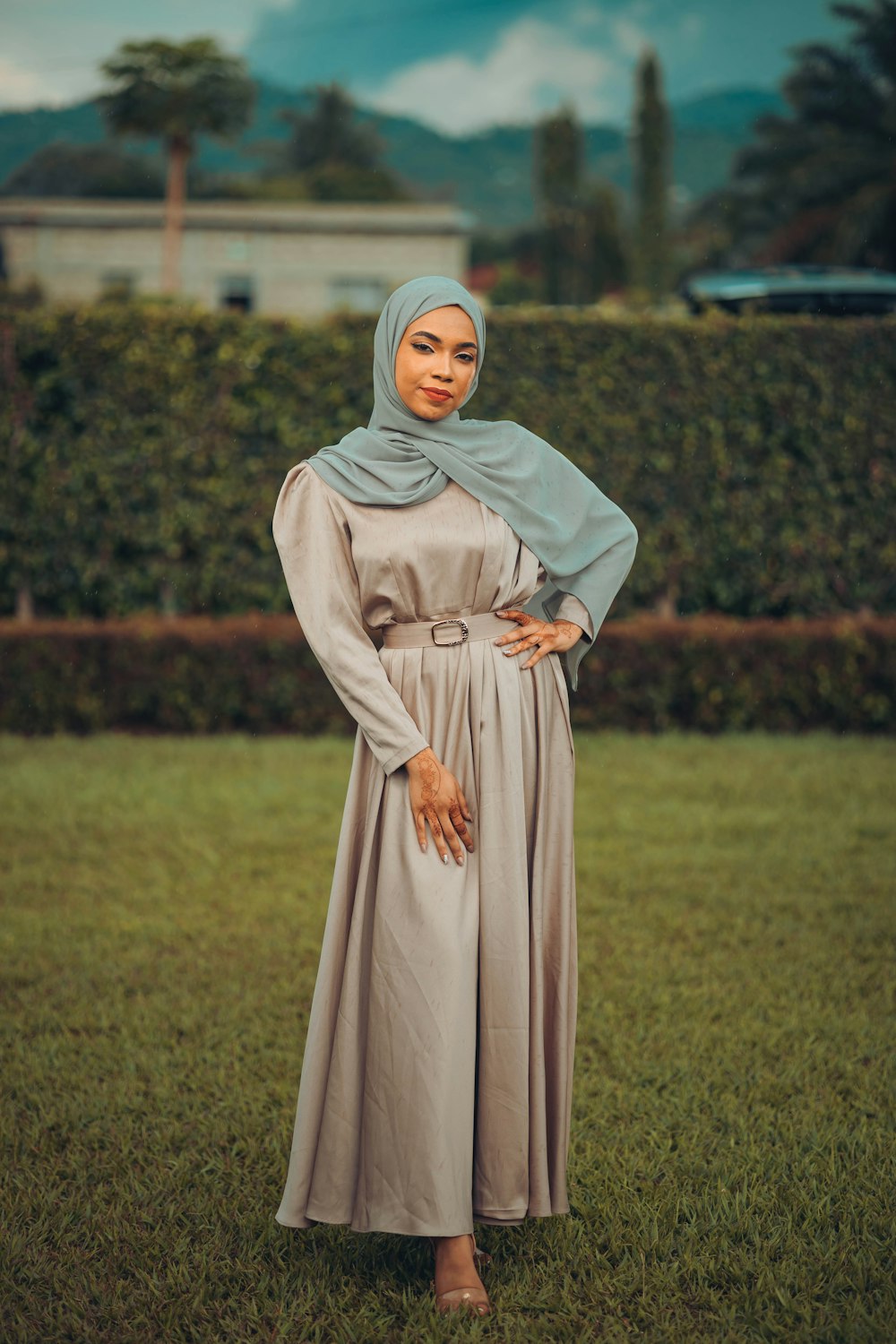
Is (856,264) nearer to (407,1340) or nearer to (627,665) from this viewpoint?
(627,665)

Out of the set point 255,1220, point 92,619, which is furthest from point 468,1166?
point 92,619

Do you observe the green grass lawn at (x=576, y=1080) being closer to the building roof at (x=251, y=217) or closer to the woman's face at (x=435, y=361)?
the woman's face at (x=435, y=361)

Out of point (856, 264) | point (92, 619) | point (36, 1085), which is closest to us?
point (36, 1085)

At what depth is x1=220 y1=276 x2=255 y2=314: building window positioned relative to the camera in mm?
29391

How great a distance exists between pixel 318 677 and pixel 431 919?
18.1ft

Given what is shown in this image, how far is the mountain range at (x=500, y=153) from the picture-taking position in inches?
2354

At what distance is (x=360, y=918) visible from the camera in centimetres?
246

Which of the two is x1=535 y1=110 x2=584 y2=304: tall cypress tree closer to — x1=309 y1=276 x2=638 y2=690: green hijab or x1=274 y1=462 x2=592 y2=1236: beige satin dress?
x1=309 y1=276 x2=638 y2=690: green hijab

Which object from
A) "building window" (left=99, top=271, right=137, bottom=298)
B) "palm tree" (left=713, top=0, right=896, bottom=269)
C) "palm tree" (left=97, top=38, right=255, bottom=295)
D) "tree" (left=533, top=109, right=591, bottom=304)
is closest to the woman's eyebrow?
"palm tree" (left=713, top=0, right=896, bottom=269)

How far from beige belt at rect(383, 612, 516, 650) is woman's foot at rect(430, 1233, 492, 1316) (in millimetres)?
1092

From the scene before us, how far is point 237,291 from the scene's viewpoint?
29562 mm

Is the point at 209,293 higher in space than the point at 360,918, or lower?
higher

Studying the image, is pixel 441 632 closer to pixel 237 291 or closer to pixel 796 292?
pixel 796 292

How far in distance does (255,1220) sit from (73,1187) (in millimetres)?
436
